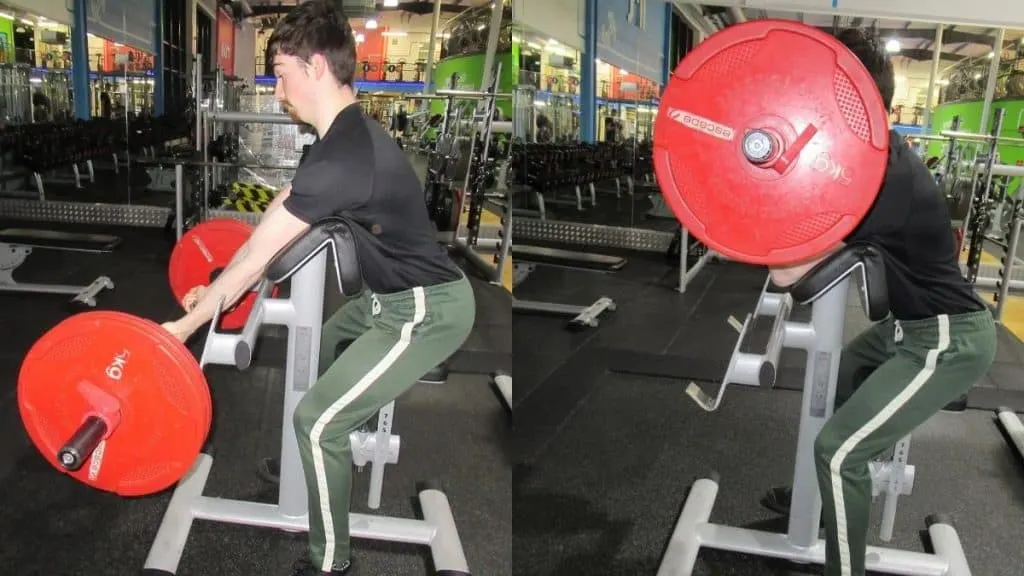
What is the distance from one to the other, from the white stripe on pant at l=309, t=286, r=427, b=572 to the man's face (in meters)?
0.47

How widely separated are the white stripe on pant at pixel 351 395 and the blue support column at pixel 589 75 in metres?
2.12

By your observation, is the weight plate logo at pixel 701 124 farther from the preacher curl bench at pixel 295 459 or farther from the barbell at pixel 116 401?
the barbell at pixel 116 401

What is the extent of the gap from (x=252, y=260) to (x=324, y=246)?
0.15m

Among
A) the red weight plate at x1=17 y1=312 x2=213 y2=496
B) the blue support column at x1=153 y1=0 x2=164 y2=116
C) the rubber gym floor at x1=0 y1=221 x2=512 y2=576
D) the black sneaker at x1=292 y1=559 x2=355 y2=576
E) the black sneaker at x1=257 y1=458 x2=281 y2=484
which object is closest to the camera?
the red weight plate at x1=17 y1=312 x2=213 y2=496

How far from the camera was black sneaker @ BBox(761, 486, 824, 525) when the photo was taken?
2.30m

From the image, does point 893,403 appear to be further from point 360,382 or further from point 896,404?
point 360,382

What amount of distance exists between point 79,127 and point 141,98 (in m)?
0.40

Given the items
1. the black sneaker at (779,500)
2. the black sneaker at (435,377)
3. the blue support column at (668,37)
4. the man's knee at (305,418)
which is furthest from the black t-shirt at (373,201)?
the blue support column at (668,37)

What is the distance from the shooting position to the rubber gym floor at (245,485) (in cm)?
189

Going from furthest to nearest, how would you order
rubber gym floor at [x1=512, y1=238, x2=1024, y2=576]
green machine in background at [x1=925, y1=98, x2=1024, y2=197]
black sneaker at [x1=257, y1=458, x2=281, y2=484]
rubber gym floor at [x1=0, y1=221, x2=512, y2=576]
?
green machine in background at [x1=925, y1=98, x2=1024, y2=197] < black sneaker at [x1=257, y1=458, x2=281, y2=484] < rubber gym floor at [x1=512, y1=238, x2=1024, y2=576] < rubber gym floor at [x1=0, y1=221, x2=512, y2=576]

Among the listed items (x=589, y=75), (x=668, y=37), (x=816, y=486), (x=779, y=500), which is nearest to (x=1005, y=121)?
(x=668, y=37)

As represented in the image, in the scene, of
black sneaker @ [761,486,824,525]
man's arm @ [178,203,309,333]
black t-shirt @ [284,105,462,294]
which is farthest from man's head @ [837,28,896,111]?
black sneaker @ [761,486,824,525]

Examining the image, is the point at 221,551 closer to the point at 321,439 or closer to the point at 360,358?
the point at 321,439

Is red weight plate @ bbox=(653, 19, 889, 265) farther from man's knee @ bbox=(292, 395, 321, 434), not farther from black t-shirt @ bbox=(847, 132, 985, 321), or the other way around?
man's knee @ bbox=(292, 395, 321, 434)
